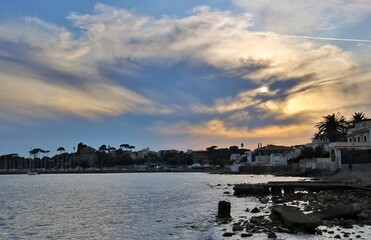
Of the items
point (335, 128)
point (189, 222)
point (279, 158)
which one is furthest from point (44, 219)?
point (279, 158)

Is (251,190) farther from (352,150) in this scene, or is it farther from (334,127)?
(334,127)

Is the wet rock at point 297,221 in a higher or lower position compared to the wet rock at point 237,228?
higher

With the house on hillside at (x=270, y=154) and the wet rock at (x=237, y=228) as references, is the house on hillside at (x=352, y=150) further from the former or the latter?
the house on hillside at (x=270, y=154)

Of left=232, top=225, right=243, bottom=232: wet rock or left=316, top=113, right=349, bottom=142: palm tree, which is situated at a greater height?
left=316, top=113, right=349, bottom=142: palm tree

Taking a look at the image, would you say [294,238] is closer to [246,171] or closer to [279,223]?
[279,223]

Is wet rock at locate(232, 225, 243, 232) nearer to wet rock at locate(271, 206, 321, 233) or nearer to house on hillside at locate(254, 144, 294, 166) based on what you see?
wet rock at locate(271, 206, 321, 233)

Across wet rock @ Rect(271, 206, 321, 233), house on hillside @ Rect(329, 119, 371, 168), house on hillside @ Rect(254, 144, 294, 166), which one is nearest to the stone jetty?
wet rock @ Rect(271, 206, 321, 233)

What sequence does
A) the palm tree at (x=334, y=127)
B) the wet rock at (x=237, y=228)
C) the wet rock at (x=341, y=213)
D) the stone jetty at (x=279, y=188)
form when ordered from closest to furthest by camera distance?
the wet rock at (x=237, y=228) < the wet rock at (x=341, y=213) < the stone jetty at (x=279, y=188) < the palm tree at (x=334, y=127)

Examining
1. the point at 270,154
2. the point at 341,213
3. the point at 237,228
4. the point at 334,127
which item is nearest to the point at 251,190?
the point at 341,213

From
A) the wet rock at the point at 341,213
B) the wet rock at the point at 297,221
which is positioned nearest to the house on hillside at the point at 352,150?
the wet rock at the point at 341,213

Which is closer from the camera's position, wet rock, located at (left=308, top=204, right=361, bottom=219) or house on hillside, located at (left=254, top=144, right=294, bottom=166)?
wet rock, located at (left=308, top=204, right=361, bottom=219)

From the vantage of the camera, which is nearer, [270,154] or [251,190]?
[251,190]

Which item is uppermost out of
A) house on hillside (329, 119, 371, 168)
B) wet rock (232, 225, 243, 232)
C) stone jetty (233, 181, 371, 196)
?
house on hillside (329, 119, 371, 168)

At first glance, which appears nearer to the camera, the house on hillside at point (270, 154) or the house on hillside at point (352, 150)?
the house on hillside at point (352, 150)
